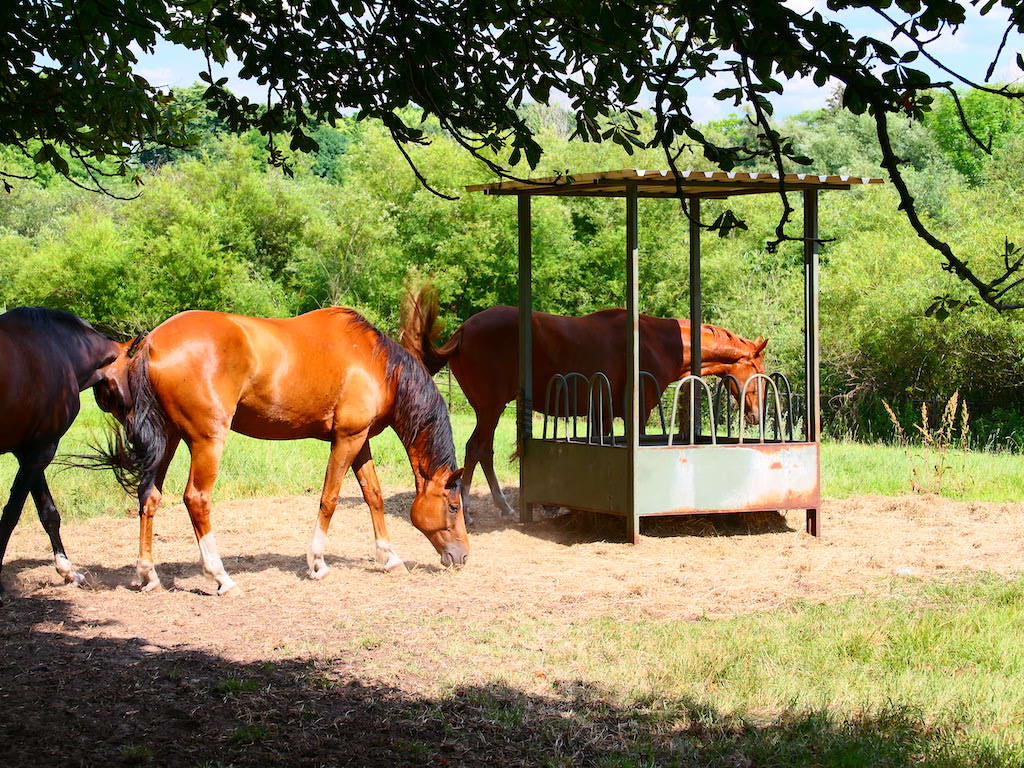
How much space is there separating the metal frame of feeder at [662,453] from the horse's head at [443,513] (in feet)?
5.33

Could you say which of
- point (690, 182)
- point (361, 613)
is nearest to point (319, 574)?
point (361, 613)

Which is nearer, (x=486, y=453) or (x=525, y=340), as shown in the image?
(x=525, y=340)

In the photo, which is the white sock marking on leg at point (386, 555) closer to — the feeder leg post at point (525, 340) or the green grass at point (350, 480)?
the feeder leg post at point (525, 340)

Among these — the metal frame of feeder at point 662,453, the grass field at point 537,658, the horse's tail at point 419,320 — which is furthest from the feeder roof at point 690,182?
the grass field at point 537,658

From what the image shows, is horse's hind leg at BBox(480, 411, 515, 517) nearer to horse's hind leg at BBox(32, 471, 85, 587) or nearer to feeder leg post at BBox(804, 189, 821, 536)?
feeder leg post at BBox(804, 189, 821, 536)

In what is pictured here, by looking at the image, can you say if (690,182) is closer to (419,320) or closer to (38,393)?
(419,320)

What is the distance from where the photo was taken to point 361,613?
19.9ft

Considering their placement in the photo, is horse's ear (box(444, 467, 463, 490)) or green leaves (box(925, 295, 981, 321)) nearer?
green leaves (box(925, 295, 981, 321))

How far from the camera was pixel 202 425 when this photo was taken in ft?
21.2

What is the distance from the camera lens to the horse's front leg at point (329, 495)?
7031mm

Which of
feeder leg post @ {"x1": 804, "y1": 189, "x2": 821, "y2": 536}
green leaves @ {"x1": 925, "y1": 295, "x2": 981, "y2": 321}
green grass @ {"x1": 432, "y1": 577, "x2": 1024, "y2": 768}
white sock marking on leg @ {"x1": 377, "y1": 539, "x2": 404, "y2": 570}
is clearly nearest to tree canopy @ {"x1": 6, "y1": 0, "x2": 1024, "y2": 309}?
green leaves @ {"x1": 925, "y1": 295, "x2": 981, "y2": 321}

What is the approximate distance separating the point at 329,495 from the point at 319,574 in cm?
52

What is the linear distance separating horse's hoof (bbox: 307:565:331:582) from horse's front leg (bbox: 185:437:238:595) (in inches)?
24.2

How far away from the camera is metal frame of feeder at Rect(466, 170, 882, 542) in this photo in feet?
26.9
